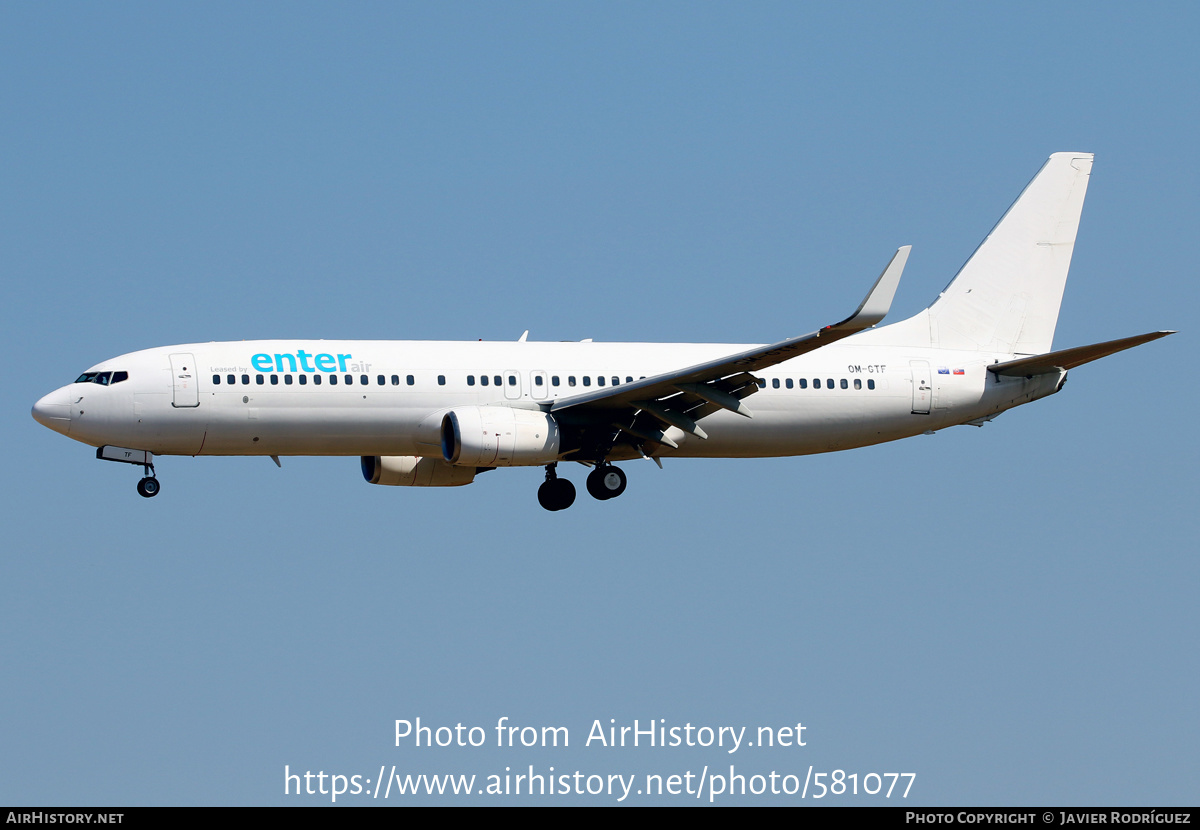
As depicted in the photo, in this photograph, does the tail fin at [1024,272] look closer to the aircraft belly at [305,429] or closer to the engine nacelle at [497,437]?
the engine nacelle at [497,437]

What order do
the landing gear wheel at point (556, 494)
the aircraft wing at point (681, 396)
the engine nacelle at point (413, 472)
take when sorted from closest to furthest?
the aircraft wing at point (681, 396)
the landing gear wheel at point (556, 494)
the engine nacelle at point (413, 472)

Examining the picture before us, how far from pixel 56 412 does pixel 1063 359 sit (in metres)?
27.7

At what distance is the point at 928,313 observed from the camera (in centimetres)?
4938

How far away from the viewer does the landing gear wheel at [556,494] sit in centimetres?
4628

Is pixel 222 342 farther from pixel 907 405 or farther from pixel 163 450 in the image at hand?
pixel 907 405

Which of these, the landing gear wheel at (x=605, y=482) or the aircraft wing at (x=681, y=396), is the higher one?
the aircraft wing at (x=681, y=396)

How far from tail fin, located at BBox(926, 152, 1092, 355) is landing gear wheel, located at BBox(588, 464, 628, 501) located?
→ 1134 centimetres

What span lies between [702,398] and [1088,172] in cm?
1693

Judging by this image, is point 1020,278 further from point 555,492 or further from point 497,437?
point 497,437

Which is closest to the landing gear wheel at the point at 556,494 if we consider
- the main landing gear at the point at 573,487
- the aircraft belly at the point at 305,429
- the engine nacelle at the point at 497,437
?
the main landing gear at the point at 573,487

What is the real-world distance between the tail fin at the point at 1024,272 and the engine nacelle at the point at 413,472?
1531 cm

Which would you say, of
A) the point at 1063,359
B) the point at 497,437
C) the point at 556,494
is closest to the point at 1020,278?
the point at 1063,359

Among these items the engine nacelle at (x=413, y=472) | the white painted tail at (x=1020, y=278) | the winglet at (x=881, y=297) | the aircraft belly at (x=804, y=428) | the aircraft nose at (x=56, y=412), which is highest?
the white painted tail at (x=1020, y=278)

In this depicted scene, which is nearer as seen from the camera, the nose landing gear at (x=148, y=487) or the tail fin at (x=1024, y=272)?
the nose landing gear at (x=148, y=487)
